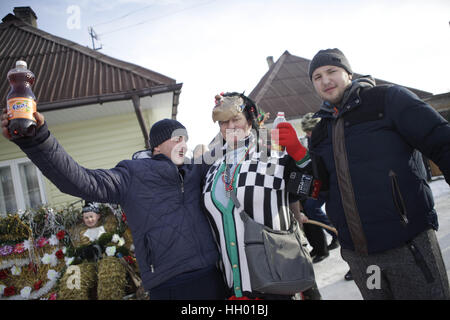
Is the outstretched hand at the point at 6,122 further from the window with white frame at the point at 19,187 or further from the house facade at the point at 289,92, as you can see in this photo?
the house facade at the point at 289,92

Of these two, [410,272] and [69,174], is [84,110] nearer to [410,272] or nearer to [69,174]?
[69,174]

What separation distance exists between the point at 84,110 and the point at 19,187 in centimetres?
268

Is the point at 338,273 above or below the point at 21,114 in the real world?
below

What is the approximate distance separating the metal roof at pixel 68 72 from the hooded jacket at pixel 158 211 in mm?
4405

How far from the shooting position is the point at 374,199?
1.47 metres

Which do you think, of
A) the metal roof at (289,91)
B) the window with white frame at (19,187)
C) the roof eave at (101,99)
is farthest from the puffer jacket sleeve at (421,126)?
the metal roof at (289,91)

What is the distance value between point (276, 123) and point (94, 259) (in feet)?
11.0

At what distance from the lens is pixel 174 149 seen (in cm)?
207

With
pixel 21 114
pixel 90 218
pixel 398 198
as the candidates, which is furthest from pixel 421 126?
pixel 90 218

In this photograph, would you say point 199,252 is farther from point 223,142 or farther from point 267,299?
point 223,142

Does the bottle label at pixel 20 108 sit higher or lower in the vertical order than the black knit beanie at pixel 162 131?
higher

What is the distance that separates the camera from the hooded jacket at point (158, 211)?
5.44 feet

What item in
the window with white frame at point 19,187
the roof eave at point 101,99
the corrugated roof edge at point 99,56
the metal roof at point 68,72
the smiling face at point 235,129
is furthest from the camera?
the window with white frame at point 19,187
